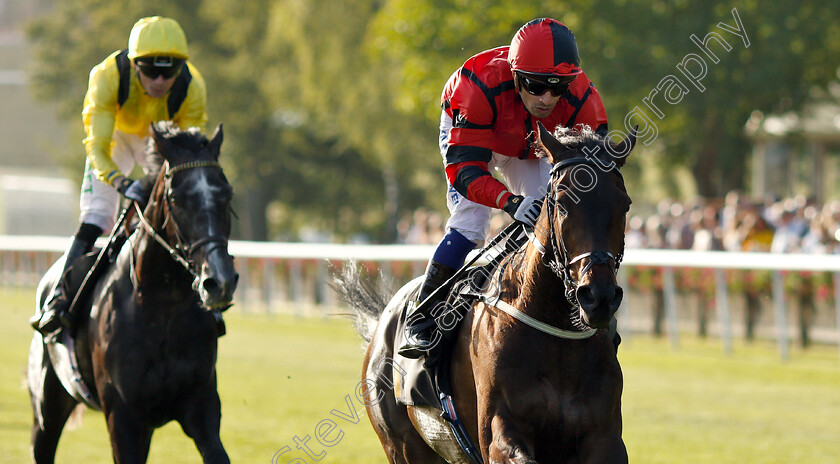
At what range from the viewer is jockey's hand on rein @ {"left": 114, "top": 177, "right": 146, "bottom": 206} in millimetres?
5488

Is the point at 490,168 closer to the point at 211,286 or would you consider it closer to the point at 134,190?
the point at 211,286

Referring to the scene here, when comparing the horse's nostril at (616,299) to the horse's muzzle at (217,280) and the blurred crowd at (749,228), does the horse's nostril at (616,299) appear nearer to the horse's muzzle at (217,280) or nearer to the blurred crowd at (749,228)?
the horse's muzzle at (217,280)

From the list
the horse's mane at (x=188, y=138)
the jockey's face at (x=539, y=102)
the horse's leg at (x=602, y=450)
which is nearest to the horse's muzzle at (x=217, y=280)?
the horse's mane at (x=188, y=138)

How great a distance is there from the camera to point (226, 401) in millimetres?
10242

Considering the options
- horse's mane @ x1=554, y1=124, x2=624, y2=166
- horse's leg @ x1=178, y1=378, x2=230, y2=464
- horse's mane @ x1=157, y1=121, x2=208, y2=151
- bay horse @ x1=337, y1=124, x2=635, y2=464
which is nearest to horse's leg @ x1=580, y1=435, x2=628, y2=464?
bay horse @ x1=337, y1=124, x2=635, y2=464

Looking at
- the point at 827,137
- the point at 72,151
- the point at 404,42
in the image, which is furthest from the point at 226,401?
the point at 72,151

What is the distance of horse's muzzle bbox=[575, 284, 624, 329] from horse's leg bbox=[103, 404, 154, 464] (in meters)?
2.43

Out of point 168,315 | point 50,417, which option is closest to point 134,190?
point 168,315

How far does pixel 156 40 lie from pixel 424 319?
211 cm

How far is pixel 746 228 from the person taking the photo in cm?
1450

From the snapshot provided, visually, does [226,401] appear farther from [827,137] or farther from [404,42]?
[827,137]

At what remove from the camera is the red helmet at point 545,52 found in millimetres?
4230

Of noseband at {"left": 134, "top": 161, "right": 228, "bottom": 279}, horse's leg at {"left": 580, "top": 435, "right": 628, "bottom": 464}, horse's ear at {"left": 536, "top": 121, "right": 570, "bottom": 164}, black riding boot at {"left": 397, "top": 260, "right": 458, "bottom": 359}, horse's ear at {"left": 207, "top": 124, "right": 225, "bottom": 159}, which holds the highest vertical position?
horse's ear at {"left": 536, "top": 121, "right": 570, "bottom": 164}

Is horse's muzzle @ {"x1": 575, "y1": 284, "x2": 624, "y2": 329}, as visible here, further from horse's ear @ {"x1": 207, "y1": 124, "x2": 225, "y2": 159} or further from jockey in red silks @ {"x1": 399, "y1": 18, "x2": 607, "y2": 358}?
horse's ear @ {"x1": 207, "y1": 124, "x2": 225, "y2": 159}
